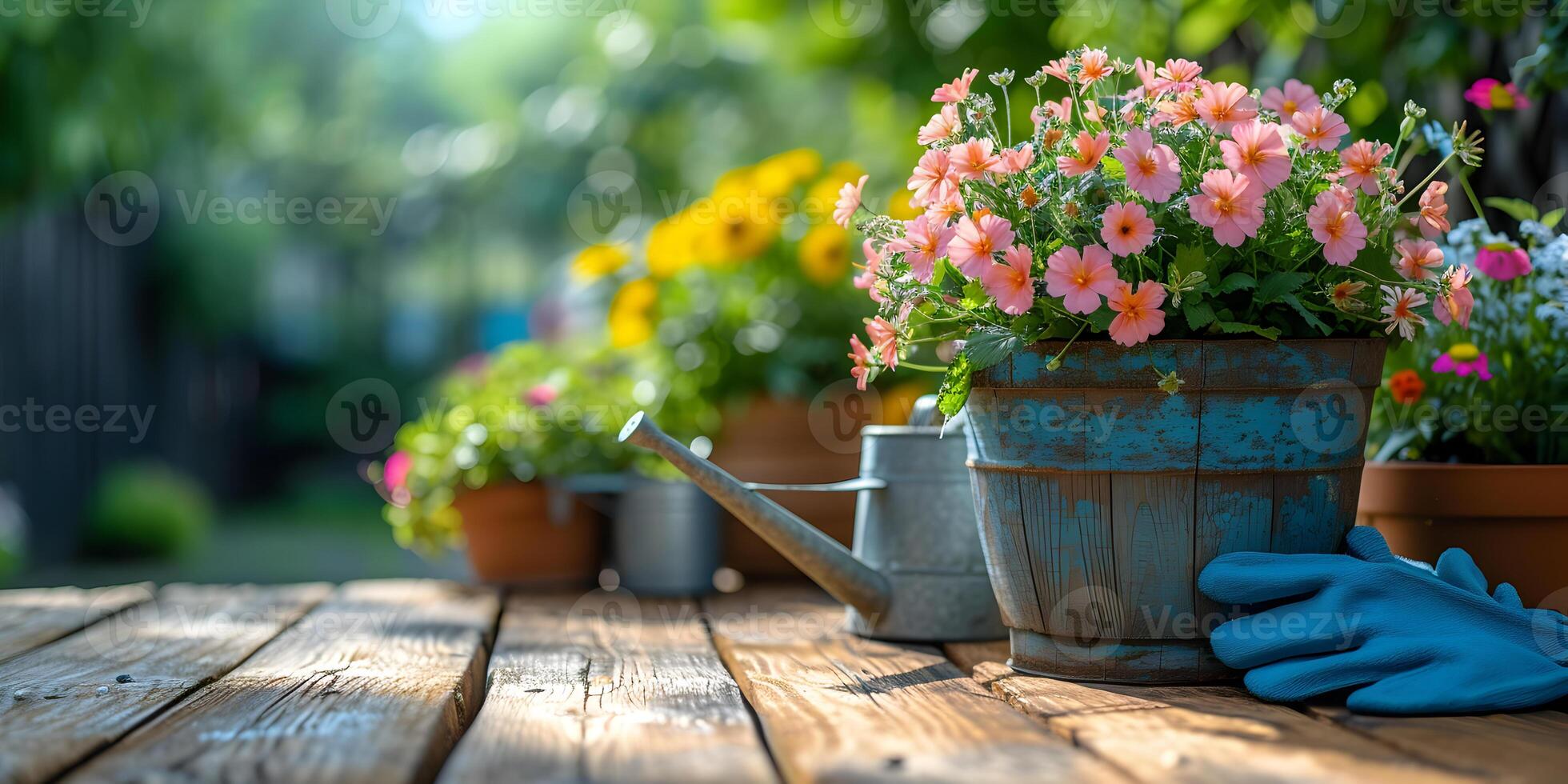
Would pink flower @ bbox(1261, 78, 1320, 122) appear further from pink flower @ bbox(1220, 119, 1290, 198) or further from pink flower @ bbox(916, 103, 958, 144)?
pink flower @ bbox(916, 103, 958, 144)

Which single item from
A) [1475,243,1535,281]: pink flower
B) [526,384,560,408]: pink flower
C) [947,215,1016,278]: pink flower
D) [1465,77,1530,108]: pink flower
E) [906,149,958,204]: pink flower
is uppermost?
[1465,77,1530,108]: pink flower

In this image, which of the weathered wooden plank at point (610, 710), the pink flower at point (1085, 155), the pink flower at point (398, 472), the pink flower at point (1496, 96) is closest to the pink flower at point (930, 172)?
the pink flower at point (1085, 155)

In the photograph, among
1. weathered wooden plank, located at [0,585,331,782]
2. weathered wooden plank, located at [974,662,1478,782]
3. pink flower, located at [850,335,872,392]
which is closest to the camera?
weathered wooden plank, located at [974,662,1478,782]

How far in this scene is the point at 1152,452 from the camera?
4.36 feet

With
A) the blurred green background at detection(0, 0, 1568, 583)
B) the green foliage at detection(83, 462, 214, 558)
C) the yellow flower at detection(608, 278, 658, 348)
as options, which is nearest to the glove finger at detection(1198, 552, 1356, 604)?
the blurred green background at detection(0, 0, 1568, 583)

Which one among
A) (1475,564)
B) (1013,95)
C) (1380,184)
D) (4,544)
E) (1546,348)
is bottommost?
(4,544)

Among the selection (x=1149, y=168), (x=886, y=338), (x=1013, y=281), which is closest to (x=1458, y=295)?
(x=1149, y=168)

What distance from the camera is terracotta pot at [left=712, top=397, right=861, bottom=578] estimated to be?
2500 mm

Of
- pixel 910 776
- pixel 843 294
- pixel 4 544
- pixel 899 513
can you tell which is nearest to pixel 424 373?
pixel 4 544

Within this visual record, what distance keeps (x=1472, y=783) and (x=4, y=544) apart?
5.15m

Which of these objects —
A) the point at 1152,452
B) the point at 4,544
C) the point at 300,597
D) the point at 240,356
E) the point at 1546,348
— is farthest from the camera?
the point at 240,356

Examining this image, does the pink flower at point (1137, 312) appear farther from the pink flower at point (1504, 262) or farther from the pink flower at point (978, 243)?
the pink flower at point (1504, 262)

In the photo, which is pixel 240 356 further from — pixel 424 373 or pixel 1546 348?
pixel 1546 348

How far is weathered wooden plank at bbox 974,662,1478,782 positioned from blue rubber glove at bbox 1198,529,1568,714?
6cm
